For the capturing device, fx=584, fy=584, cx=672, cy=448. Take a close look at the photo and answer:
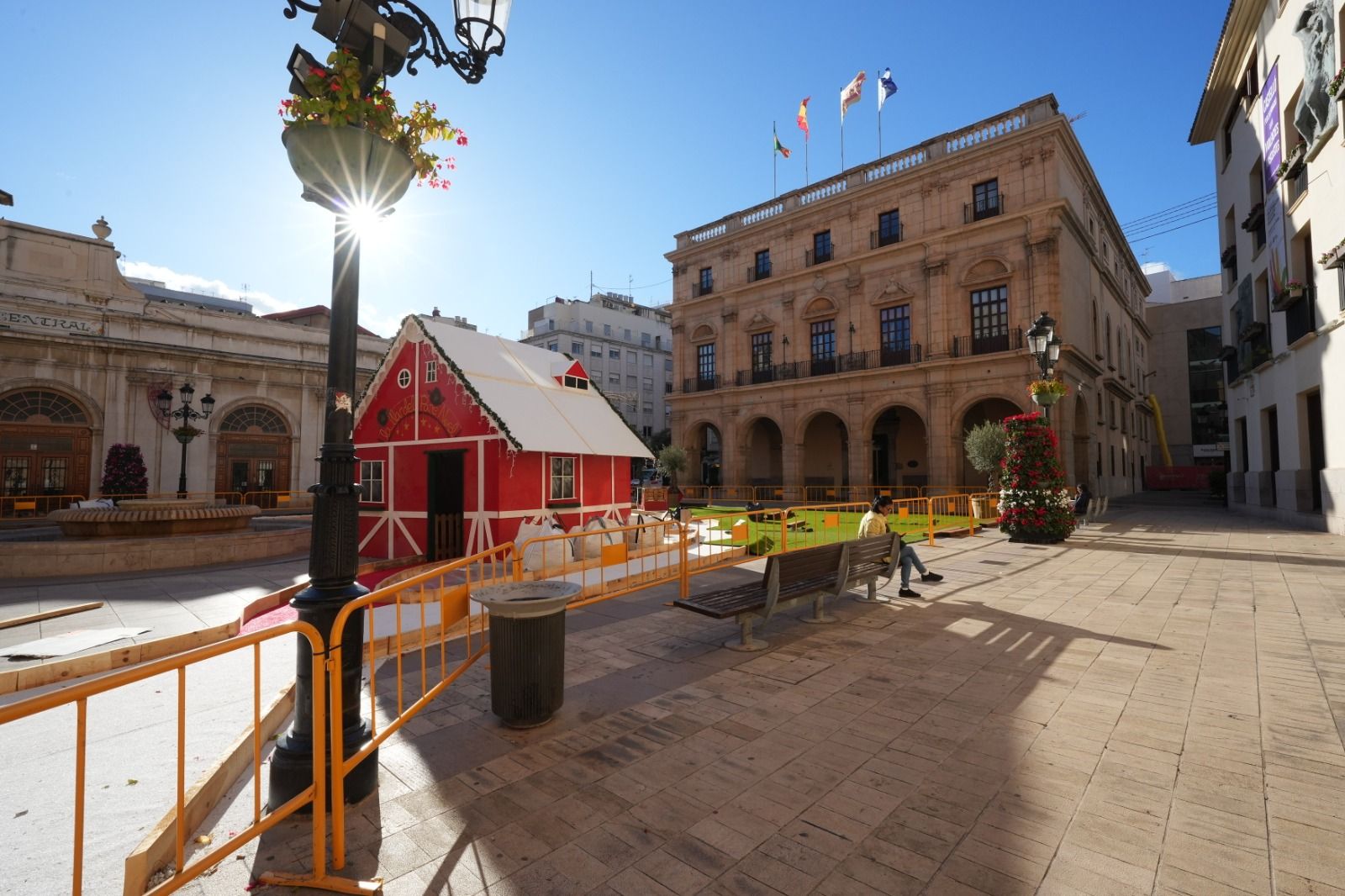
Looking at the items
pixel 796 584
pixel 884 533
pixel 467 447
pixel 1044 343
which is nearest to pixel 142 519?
pixel 467 447

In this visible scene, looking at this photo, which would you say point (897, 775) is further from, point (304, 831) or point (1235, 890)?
point (304, 831)

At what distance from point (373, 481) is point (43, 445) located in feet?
68.7

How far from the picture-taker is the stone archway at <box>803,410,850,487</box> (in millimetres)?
35719

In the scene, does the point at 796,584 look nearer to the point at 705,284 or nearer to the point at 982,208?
the point at 982,208

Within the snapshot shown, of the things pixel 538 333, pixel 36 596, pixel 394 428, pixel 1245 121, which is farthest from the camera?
Result: pixel 538 333

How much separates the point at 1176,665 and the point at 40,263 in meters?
36.3

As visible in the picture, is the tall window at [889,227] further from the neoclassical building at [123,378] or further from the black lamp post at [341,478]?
the black lamp post at [341,478]

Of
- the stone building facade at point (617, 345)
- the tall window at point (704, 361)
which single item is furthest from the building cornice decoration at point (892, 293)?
the stone building facade at point (617, 345)

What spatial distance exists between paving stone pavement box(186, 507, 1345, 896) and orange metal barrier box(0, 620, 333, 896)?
256mm

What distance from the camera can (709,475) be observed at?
42.8m

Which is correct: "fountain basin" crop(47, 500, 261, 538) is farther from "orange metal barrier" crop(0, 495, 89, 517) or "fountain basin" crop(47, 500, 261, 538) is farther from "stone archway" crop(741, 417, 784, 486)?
"stone archway" crop(741, 417, 784, 486)

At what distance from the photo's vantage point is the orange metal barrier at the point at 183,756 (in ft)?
6.31

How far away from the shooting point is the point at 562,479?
42.6 ft

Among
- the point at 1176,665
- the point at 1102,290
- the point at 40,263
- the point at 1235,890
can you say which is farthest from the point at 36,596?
the point at 1102,290
